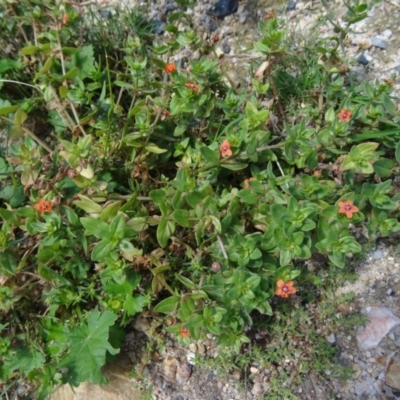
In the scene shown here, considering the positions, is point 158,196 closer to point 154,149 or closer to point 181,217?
point 181,217

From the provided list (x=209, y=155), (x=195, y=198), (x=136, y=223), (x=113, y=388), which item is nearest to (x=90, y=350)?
(x=113, y=388)

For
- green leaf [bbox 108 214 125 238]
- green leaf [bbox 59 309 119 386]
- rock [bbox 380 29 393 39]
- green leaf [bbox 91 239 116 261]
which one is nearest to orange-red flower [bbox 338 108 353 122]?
rock [bbox 380 29 393 39]

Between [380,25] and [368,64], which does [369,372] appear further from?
[380,25]

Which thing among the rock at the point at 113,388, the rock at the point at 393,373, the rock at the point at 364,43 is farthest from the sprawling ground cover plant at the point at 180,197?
the rock at the point at 393,373

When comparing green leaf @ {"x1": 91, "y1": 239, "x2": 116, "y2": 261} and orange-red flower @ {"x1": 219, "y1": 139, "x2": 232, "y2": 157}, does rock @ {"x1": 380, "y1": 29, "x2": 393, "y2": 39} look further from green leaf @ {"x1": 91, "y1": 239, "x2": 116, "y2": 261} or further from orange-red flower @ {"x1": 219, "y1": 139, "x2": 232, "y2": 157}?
green leaf @ {"x1": 91, "y1": 239, "x2": 116, "y2": 261}

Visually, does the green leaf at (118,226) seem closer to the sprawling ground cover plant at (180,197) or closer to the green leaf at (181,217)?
the sprawling ground cover plant at (180,197)

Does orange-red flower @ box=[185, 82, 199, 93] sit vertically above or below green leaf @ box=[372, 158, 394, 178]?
above
